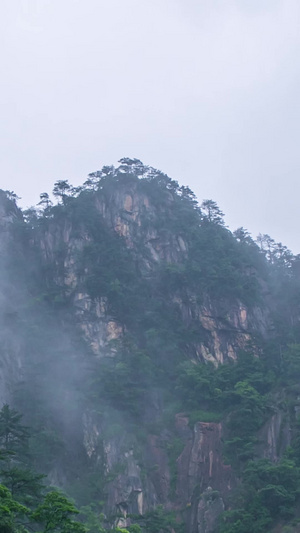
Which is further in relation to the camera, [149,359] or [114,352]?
[114,352]

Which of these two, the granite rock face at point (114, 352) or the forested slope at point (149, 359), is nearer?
the forested slope at point (149, 359)

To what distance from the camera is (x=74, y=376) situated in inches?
2114

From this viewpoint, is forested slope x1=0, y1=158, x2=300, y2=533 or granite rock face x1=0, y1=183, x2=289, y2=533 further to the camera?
granite rock face x1=0, y1=183, x2=289, y2=533

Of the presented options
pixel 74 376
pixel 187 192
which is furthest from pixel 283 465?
pixel 187 192

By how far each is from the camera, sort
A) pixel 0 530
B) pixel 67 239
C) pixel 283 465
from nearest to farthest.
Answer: pixel 0 530
pixel 283 465
pixel 67 239

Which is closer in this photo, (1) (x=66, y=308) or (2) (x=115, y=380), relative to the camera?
(2) (x=115, y=380)

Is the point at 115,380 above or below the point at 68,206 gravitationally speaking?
below

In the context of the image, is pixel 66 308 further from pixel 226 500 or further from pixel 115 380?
pixel 226 500

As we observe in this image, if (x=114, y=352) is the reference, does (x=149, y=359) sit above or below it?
below

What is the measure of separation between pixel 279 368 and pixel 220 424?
7502 mm

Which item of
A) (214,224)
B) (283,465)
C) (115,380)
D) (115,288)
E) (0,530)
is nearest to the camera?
(0,530)

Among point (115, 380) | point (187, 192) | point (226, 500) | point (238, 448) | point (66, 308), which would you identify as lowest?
point (226, 500)

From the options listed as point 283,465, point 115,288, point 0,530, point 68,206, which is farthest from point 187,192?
point 0,530

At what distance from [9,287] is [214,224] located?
72.9ft
